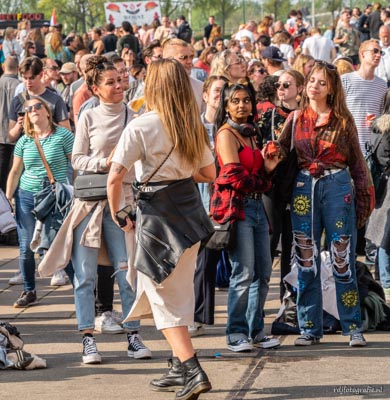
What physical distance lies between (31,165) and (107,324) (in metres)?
1.61

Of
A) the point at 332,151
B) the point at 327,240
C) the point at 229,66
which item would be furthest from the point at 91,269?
the point at 229,66

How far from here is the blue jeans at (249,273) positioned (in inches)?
281

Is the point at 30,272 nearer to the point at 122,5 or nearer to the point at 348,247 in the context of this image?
the point at 348,247

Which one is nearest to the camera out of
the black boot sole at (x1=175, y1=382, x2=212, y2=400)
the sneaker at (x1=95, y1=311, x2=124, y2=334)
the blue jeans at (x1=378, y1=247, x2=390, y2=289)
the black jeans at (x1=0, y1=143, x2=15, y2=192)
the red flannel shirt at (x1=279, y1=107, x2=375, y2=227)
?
the black boot sole at (x1=175, y1=382, x2=212, y2=400)

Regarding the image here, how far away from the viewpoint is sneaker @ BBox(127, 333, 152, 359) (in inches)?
280

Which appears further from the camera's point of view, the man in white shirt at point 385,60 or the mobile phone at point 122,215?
the man in white shirt at point 385,60

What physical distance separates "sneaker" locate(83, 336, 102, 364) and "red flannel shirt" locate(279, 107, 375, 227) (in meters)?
1.83

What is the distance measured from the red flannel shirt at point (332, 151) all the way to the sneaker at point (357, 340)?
2.49ft

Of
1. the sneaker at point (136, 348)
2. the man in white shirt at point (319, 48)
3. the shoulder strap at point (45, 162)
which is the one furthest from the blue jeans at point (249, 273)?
the man in white shirt at point (319, 48)

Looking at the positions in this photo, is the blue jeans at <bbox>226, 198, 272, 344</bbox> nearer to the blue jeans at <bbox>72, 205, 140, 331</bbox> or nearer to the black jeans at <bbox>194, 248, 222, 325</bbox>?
the black jeans at <bbox>194, 248, 222, 325</bbox>

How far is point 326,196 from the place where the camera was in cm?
723

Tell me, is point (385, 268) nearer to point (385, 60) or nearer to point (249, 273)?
point (249, 273)

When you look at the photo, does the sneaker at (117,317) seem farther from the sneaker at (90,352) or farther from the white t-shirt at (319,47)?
the white t-shirt at (319,47)

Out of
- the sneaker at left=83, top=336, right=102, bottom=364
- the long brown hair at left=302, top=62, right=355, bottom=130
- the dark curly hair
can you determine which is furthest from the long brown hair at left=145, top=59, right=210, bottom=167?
the sneaker at left=83, top=336, right=102, bottom=364
